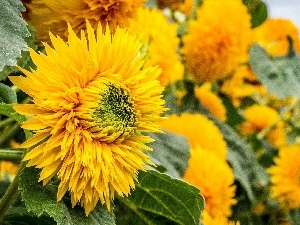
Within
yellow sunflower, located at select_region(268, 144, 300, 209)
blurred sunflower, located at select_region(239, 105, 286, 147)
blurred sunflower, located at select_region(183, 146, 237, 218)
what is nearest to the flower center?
blurred sunflower, located at select_region(183, 146, 237, 218)

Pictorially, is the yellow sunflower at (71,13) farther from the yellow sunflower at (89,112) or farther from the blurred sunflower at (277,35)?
the blurred sunflower at (277,35)

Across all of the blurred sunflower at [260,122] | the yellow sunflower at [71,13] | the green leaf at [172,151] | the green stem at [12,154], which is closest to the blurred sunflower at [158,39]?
the green leaf at [172,151]

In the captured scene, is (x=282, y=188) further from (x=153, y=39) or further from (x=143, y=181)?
(x=143, y=181)

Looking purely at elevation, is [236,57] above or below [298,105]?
below

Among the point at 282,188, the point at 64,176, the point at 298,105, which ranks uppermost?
the point at 298,105

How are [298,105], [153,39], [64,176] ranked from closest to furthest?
[64,176]
[153,39]
[298,105]

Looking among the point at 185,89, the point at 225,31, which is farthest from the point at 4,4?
the point at 185,89
